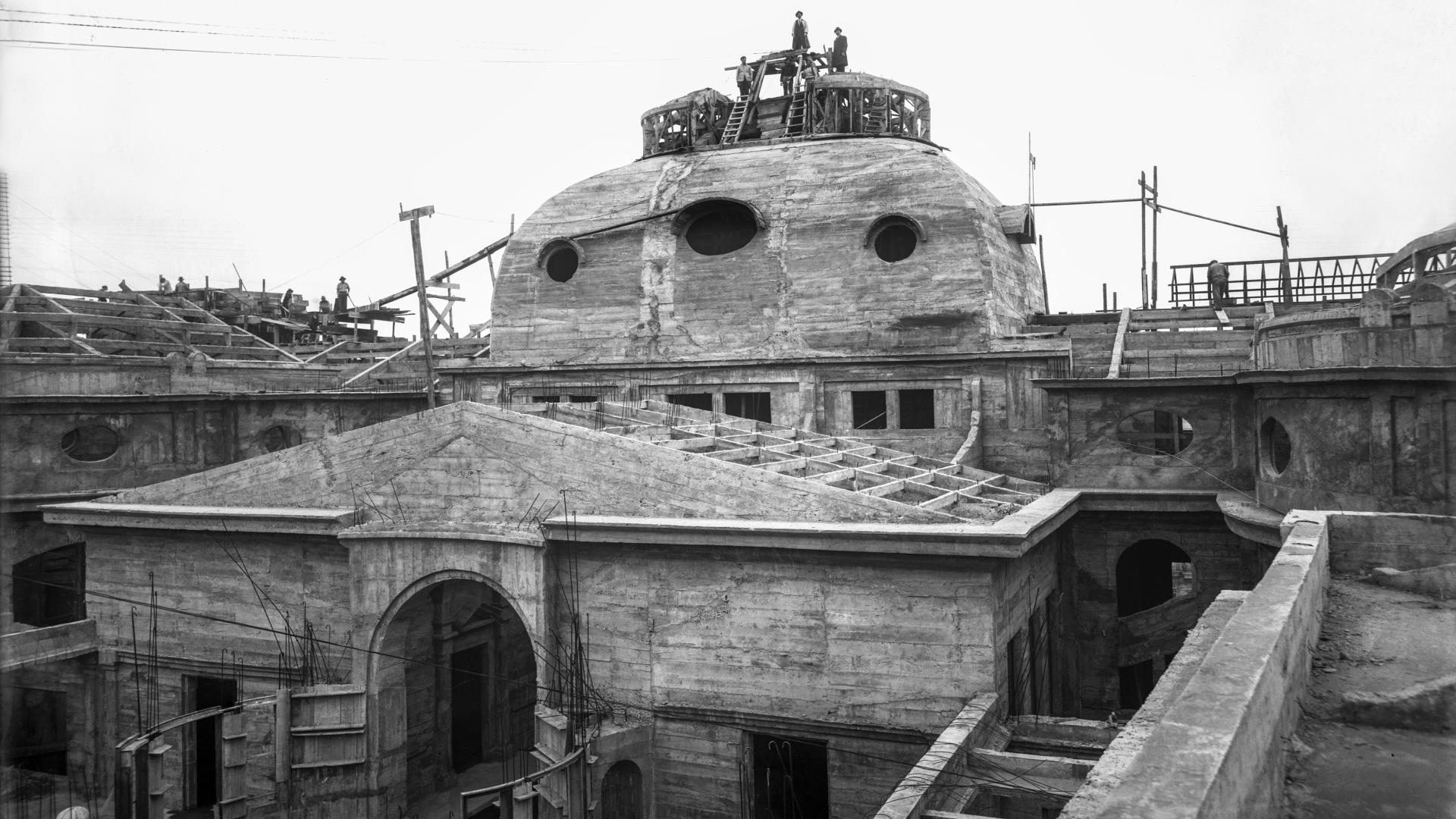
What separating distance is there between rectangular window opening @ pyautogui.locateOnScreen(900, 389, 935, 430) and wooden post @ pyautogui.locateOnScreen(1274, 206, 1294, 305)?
43.4 ft

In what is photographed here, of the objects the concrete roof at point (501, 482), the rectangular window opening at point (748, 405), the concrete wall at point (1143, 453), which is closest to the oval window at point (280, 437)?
the concrete roof at point (501, 482)

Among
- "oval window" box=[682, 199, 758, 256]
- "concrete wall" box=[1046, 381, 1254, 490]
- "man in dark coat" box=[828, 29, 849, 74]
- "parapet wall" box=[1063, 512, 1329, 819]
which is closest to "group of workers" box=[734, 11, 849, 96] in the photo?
"man in dark coat" box=[828, 29, 849, 74]

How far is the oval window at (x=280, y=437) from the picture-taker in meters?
29.8

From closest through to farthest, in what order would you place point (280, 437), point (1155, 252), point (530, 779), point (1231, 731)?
point (1231, 731) < point (530, 779) < point (280, 437) < point (1155, 252)

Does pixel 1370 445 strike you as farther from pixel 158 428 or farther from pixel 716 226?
pixel 158 428

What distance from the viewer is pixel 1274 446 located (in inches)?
744

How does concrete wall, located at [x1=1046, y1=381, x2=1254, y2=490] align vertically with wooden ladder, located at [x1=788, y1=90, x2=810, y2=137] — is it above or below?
below

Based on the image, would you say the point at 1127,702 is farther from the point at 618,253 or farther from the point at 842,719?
the point at 618,253

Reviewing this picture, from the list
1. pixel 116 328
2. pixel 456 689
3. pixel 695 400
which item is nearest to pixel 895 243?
pixel 695 400

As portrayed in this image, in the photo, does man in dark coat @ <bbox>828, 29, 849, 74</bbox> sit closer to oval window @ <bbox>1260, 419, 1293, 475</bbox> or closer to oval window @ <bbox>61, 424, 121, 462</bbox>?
oval window @ <bbox>1260, 419, 1293, 475</bbox>

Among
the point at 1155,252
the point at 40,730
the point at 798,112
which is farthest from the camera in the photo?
the point at 1155,252

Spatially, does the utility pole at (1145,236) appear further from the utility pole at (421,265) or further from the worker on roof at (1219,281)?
the utility pole at (421,265)

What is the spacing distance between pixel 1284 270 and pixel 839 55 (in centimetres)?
1629

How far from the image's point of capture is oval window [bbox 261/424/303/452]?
1172 inches
